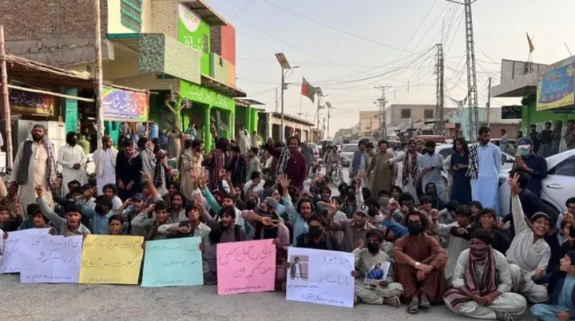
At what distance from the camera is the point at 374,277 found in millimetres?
5094

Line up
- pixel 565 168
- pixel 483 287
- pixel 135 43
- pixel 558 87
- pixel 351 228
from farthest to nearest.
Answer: pixel 558 87 < pixel 135 43 < pixel 565 168 < pixel 351 228 < pixel 483 287

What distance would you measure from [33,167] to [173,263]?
129 inches

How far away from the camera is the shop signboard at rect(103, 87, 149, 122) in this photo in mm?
13375

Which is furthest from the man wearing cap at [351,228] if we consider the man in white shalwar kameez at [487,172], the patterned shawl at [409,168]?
the patterned shawl at [409,168]

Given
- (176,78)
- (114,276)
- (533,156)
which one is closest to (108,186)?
(114,276)

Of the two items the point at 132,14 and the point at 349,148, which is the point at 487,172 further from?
the point at 349,148

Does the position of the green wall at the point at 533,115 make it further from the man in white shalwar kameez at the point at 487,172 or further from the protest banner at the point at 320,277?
the protest banner at the point at 320,277

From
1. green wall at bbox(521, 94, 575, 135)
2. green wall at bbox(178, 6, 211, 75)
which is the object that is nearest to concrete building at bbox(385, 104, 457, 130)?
green wall at bbox(521, 94, 575, 135)

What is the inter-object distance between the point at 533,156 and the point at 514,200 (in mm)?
1625

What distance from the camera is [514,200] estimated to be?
5680mm

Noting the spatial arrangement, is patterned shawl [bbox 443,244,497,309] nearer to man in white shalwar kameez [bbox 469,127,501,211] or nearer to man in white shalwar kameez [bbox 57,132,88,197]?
man in white shalwar kameez [bbox 469,127,501,211]

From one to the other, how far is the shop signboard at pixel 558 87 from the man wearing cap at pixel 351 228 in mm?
12369

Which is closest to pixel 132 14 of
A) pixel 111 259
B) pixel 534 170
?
pixel 111 259

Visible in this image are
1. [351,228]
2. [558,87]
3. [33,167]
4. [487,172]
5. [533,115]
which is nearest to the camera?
[351,228]
